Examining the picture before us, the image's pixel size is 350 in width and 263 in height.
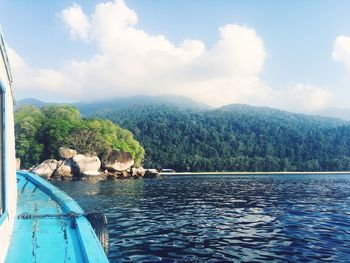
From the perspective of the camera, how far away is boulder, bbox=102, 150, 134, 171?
8319cm

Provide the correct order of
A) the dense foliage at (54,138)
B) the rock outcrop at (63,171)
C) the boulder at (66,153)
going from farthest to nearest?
the dense foliage at (54,138), the boulder at (66,153), the rock outcrop at (63,171)

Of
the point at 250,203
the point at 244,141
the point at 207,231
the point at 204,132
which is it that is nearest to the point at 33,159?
the point at 250,203

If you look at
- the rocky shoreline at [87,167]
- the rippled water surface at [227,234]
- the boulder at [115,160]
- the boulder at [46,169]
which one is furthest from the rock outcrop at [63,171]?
the rippled water surface at [227,234]

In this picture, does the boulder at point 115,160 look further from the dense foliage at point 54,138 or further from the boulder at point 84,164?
the dense foliage at point 54,138

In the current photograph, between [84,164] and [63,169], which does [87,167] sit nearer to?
[84,164]

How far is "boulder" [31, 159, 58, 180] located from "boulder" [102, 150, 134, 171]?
39.4ft

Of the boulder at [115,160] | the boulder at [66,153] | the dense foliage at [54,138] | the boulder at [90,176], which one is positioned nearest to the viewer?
the boulder at [90,176]

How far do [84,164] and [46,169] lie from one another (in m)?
7.83

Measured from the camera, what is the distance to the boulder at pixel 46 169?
71625 mm

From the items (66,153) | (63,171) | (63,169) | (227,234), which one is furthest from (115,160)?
(227,234)

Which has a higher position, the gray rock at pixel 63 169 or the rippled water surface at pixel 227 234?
the gray rock at pixel 63 169

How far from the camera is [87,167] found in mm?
75375

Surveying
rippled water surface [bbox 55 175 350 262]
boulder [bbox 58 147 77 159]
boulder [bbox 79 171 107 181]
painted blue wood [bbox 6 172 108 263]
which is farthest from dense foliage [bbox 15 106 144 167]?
painted blue wood [bbox 6 172 108 263]

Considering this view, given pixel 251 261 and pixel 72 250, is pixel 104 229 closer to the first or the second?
pixel 72 250
